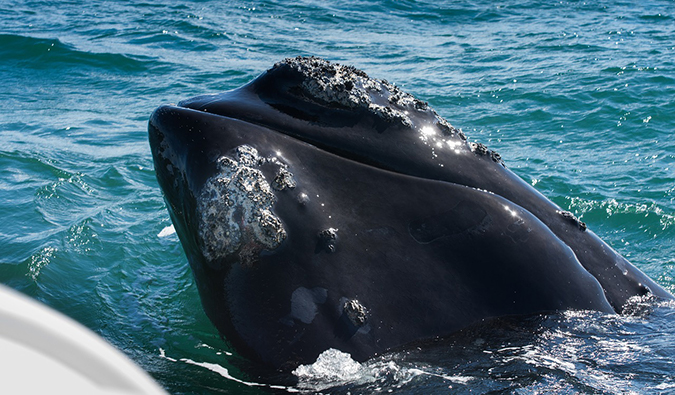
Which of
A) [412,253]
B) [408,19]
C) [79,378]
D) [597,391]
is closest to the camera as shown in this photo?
[79,378]

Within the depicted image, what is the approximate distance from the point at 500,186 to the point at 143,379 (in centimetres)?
358

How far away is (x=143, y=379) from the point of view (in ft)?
4.72

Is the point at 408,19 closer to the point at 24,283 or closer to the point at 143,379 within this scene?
the point at 24,283

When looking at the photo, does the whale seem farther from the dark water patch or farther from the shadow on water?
the dark water patch

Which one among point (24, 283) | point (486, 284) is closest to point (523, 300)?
point (486, 284)

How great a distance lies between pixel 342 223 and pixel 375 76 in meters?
12.6

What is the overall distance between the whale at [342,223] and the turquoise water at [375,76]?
0.22 meters

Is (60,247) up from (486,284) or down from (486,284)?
down

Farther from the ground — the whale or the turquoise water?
the whale

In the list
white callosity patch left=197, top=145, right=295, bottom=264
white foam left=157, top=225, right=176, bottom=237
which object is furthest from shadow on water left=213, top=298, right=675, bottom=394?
white foam left=157, top=225, right=176, bottom=237

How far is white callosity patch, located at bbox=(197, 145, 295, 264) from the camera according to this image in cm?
411

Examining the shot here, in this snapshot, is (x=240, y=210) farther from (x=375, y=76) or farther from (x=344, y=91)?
(x=375, y=76)

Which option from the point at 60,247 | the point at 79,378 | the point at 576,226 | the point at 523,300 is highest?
the point at 79,378

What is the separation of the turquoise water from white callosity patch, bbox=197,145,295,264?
2.53ft
